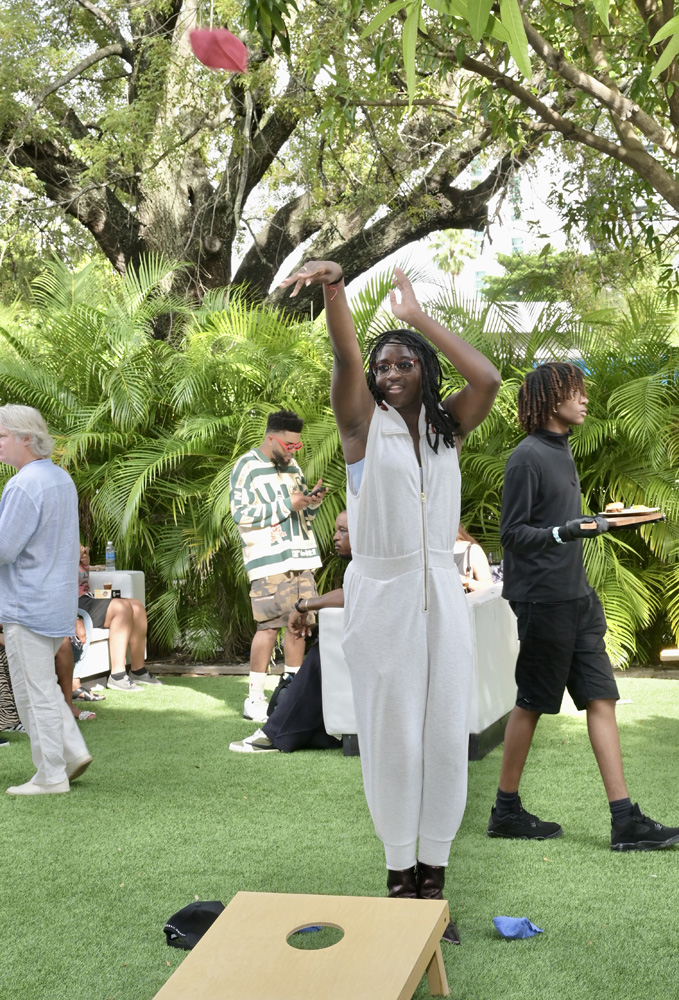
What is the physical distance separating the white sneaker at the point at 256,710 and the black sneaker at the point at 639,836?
305 centimetres

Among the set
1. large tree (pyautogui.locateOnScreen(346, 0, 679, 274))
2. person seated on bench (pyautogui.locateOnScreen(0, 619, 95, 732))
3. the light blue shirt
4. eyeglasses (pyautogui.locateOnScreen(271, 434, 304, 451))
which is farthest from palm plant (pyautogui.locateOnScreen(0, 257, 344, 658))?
the light blue shirt

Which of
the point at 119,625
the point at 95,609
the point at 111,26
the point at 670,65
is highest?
the point at 111,26

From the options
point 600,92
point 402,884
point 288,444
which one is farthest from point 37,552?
point 600,92

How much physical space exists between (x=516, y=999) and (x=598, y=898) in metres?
0.79

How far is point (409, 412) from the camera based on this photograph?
3.13 m

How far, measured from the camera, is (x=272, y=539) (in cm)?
659

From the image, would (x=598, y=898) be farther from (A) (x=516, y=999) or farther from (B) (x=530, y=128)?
(B) (x=530, y=128)

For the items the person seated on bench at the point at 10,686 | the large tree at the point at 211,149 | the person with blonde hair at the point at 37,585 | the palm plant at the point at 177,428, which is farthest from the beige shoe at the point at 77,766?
the large tree at the point at 211,149

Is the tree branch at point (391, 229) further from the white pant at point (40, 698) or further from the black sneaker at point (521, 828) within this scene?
the black sneaker at point (521, 828)

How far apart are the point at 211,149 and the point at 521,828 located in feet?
36.7

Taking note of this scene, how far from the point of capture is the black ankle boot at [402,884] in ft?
10.1

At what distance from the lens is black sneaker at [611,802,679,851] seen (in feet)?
12.8

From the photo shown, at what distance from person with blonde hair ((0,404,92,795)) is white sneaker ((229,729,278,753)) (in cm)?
107

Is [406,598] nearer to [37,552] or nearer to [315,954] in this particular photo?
[315,954]
